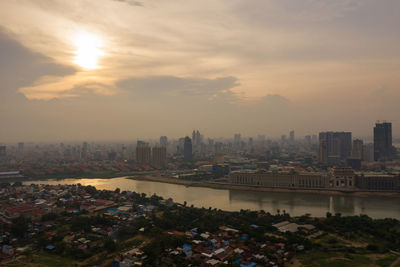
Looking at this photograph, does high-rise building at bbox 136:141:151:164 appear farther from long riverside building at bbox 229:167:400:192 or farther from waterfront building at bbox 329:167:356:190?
waterfront building at bbox 329:167:356:190

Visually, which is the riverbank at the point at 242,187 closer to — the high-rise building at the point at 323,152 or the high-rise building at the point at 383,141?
the high-rise building at the point at 323,152

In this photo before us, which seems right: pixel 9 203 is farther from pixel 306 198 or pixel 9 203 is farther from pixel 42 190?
pixel 306 198

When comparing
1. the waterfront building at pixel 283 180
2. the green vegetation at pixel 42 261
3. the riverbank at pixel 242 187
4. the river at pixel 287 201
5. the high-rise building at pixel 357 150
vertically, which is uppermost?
the high-rise building at pixel 357 150

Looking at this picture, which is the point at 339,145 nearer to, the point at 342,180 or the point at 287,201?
the point at 342,180

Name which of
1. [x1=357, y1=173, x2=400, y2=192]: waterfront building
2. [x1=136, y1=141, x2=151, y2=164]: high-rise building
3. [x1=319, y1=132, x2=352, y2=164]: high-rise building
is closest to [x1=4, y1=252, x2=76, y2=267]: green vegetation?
[x1=357, y1=173, x2=400, y2=192]: waterfront building

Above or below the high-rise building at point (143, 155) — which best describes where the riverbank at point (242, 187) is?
below

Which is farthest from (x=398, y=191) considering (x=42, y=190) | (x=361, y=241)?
(x=42, y=190)

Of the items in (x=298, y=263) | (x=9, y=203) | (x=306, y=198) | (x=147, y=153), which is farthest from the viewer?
(x=147, y=153)

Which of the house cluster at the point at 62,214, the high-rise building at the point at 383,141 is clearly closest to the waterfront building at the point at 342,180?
the house cluster at the point at 62,214
